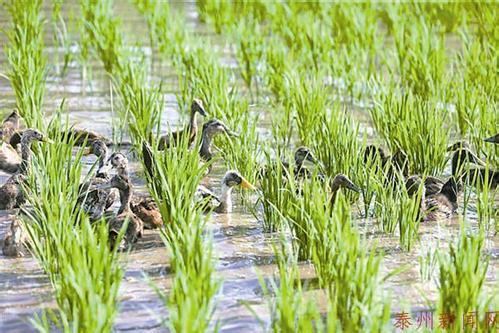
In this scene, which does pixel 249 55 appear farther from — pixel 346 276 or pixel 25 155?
pixel 346 276

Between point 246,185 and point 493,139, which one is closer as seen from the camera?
point 246,185

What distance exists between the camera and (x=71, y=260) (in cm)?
421

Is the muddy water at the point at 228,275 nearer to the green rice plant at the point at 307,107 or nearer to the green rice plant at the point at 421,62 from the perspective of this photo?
the green rice plant at the point at 307,107

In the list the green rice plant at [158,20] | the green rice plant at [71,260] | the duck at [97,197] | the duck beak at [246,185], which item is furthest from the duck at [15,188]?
the green rice plant at [158,20]

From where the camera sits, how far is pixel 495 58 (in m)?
7.86

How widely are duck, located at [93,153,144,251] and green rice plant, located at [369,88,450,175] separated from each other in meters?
1.70

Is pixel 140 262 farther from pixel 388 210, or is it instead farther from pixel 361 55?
pixel 361 55

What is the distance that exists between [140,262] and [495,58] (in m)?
3.76

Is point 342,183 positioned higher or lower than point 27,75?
lower

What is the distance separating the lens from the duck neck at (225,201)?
5.88 metres

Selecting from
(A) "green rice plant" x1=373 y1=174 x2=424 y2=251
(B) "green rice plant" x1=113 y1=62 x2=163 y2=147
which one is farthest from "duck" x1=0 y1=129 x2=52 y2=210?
(A) "green rice plant" x1=373 y1=174 x2=424 y2=251

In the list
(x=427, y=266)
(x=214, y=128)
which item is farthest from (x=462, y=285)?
(x=214, y=128)

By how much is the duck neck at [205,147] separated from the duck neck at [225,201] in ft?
2.67

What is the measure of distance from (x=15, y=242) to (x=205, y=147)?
193 cm
